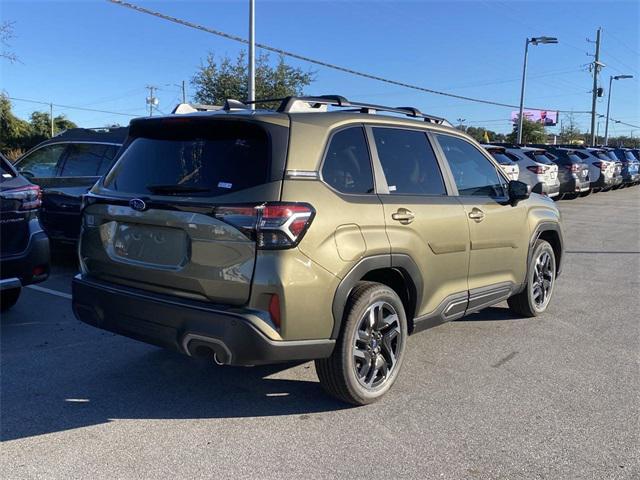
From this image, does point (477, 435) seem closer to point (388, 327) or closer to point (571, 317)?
point (388, 327)

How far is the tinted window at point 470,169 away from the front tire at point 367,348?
1420mm

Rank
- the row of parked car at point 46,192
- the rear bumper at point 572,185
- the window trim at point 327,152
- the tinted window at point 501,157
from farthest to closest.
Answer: the rear bumper at point 572,185 → the tinted window at point 501,157 → the row of parked car at point 46,192 → the window trim at point 327,152

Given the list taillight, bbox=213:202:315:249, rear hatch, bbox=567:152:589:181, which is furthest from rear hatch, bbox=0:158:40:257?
rear hatch, bbox=567:152:589:181

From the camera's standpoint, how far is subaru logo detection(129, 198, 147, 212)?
11.7 ft

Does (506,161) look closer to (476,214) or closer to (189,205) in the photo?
(476,214)

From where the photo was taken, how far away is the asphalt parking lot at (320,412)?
315 cm

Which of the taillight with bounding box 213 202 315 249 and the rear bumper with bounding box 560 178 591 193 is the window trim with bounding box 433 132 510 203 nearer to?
the taillight with bounding box 213 202 315 249

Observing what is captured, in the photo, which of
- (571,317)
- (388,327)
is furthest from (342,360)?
(571,317)

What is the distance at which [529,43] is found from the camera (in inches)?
1341

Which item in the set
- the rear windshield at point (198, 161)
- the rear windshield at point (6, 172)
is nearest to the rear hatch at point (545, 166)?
the rear windshield at point (6, 172)

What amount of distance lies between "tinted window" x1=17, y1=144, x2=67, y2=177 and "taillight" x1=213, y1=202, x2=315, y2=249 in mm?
5992

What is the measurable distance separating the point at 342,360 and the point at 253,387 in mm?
896

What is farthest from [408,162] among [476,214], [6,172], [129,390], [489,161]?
[6,172]

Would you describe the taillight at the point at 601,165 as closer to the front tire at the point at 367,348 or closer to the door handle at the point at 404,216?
the door handle at the point at 404,216
